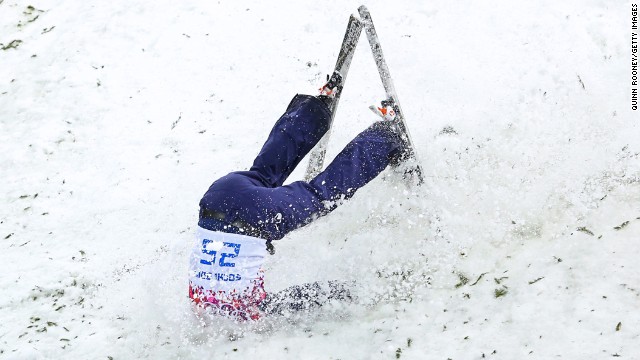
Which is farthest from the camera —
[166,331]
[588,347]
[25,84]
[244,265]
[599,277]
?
[25,84]

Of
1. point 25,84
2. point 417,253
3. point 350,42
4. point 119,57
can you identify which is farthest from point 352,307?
point 25,84

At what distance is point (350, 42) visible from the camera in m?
4.57

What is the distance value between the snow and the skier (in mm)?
226

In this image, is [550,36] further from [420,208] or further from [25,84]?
[25,84]

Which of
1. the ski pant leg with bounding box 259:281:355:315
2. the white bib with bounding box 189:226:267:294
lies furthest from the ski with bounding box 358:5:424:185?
the white bib with bounding box 189:226:267:294

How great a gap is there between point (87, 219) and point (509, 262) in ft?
13.4

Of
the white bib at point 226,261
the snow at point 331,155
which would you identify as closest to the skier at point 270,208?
the white bib at point 226,261

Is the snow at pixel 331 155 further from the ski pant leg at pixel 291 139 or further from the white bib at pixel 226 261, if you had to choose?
the ski pant leg at pixel 291 139

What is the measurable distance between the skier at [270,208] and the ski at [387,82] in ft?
0.27

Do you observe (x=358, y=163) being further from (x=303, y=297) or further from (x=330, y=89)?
(x=303, y=297)

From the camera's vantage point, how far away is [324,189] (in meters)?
4.19

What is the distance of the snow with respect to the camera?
3.82 m

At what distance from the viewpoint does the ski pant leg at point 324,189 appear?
154 inches

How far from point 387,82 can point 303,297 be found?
6.11 ft
